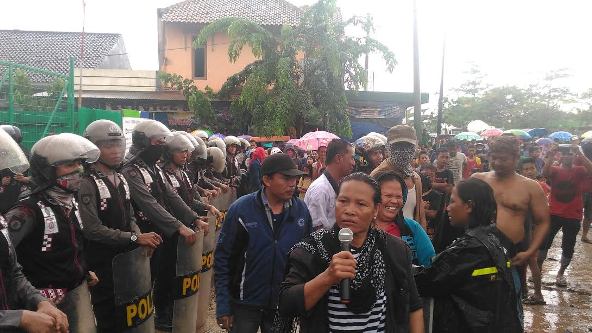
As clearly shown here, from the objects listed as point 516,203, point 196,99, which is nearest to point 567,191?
point 516,203

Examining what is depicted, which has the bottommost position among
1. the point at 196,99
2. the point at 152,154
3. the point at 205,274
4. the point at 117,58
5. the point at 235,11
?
the point at 205,274

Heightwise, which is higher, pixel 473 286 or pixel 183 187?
pixel 183 187

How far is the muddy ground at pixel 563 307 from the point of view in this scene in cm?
602

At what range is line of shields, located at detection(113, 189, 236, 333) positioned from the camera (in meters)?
4.17

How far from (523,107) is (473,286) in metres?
45.0

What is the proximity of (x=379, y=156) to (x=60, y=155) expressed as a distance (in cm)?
396

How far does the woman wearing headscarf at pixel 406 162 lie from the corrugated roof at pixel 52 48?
26.2m

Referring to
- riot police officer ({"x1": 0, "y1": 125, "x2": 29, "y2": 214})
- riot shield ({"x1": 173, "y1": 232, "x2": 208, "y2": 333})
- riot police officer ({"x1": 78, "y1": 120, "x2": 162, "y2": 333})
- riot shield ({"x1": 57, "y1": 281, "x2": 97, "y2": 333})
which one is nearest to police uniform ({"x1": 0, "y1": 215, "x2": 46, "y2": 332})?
riot shield ({"x1": 57, "y1": 281, "x2": 97, "y2": 333})

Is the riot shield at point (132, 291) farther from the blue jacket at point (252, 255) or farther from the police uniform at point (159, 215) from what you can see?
the blue jacket at point (252, 255)

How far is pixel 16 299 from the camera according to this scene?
105 inches

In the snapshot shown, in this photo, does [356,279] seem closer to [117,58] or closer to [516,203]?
[516,203]

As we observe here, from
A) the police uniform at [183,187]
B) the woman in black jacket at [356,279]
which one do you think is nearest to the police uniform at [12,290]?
the woman in black jacket at [356,279]

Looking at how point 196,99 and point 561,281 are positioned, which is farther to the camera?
point 196,99

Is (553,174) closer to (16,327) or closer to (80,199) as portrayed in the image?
(80,199)
